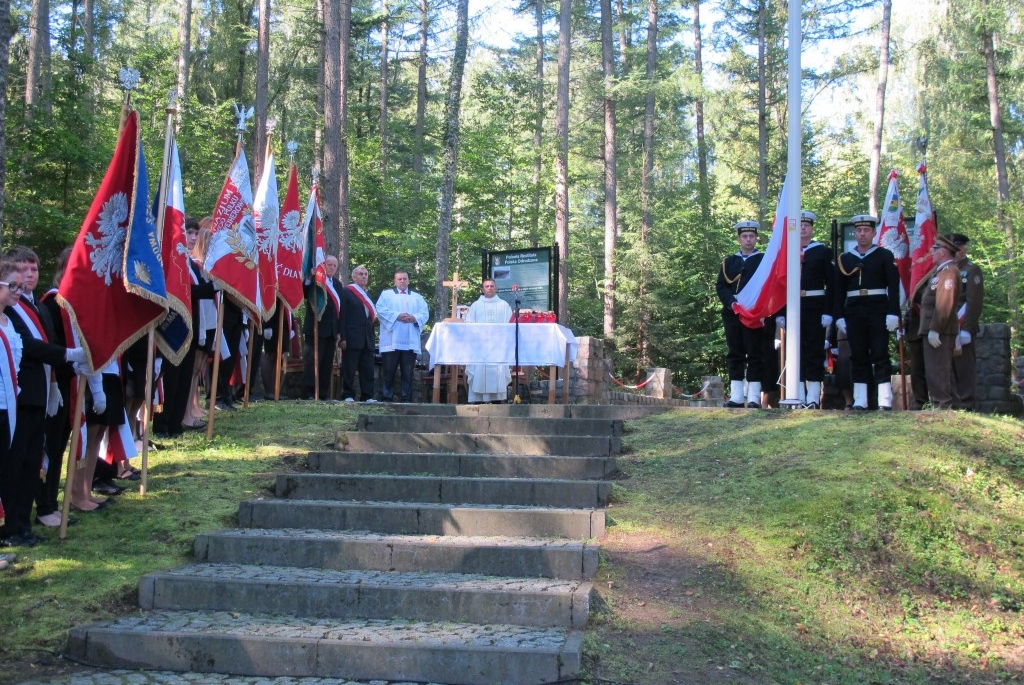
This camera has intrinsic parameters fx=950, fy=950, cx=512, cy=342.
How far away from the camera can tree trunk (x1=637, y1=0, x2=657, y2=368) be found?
27.7m

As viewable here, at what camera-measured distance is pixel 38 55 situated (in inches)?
879

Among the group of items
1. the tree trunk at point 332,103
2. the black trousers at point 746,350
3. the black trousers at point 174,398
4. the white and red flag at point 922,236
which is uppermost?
the tree trunk at point 332,103

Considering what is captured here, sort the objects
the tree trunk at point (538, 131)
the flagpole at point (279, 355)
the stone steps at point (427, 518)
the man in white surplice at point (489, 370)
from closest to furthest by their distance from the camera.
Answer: the stone steps at point (427, 518) → the flagpole at point (279, 355) → the man in white surplice at point (489, 370) → the tree trunk at point (538, 131)

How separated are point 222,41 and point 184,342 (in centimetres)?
2595


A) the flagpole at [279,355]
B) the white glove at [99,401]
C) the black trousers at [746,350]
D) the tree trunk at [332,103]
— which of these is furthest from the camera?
the tree trunk at [332,103]

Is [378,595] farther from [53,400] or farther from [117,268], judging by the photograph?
[117,268]

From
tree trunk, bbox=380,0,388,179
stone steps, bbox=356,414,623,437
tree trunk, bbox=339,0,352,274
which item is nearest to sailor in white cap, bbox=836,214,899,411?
stone steps, bbox=356,414,623,437

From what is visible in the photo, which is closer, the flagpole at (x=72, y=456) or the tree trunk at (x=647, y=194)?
the flagpole at (x=72, y=456)

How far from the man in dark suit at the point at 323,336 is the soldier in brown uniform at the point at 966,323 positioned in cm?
743

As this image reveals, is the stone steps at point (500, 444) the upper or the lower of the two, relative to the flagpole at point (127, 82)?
lower

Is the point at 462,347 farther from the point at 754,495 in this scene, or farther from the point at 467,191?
the point at 467,191

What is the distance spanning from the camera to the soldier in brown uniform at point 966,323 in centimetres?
996

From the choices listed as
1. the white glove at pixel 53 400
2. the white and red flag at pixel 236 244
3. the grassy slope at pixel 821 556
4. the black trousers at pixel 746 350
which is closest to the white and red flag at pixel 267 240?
the white and red flag at pixel 236 244

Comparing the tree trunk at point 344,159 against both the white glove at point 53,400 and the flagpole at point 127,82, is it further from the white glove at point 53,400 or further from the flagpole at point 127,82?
the white glove at point 53,400
